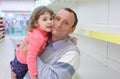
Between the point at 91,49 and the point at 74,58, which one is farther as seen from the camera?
the point at 91,49

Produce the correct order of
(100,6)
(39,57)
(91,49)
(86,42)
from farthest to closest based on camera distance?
1. (86,42)
2. (91,49)
3. (100,6)
4. (39,57)

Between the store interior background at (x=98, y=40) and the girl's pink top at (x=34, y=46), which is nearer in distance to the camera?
the girl's pink top at (x=34, y=46)

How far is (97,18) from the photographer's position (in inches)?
121

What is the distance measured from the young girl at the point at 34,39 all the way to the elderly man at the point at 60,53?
0.17ft

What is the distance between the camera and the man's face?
1499 millimetres

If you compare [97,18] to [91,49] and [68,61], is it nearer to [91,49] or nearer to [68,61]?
[91,49]

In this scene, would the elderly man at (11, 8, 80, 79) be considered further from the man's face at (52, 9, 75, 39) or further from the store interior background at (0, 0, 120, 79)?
the store interior background at (0, 0, 120, 79)

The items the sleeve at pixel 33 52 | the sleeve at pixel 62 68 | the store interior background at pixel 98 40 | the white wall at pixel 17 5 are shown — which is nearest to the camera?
the sleeve at pixel 62 68

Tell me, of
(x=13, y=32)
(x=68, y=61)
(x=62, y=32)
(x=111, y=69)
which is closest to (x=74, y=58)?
(x=68, y=61)

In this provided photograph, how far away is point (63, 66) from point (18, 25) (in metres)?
18.1

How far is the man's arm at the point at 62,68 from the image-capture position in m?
1.42

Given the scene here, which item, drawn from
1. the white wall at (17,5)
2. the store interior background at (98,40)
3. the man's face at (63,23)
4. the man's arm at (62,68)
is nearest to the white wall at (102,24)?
the store interior background at (98,40)

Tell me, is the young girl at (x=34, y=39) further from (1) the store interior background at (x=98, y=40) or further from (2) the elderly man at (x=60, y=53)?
(1) the store interior background at (x=98, y=40)

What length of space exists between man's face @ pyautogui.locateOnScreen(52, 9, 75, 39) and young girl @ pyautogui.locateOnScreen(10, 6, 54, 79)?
111 millimetres
